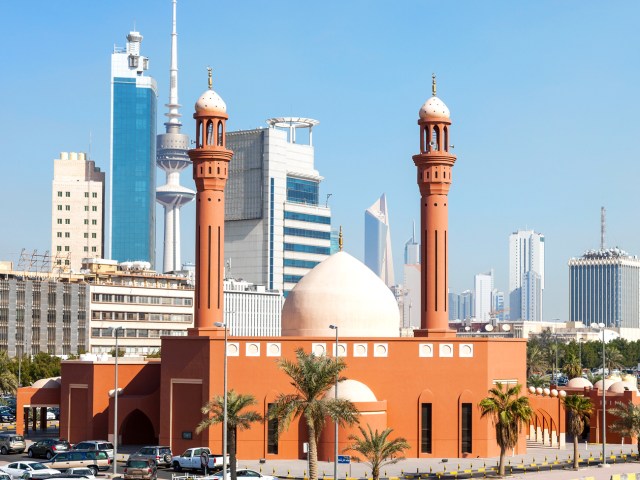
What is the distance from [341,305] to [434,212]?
25.2ft

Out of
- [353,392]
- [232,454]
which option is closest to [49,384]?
[353,392]

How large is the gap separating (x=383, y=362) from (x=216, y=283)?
1046cm

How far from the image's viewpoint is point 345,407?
172 feet

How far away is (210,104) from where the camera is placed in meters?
67.6

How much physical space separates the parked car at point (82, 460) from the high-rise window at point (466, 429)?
19609 millimetres

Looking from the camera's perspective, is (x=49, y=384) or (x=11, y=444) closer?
(x=11, y=444)

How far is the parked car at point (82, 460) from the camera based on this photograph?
5806 centimetres

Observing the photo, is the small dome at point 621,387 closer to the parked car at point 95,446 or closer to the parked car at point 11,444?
the parked car at point 95,446

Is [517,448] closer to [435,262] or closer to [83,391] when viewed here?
[435,262]

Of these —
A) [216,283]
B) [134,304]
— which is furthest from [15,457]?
[134,304]

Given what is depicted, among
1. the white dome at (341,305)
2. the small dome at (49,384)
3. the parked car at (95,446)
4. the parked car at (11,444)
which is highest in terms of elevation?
the white dome at (341,305)

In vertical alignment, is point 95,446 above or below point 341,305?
below

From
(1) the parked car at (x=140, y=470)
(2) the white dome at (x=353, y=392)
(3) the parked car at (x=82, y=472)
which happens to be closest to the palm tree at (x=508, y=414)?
(2) the white dome at (x=353, y=392)

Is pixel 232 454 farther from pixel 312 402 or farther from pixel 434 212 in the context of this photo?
pixel 434 212
